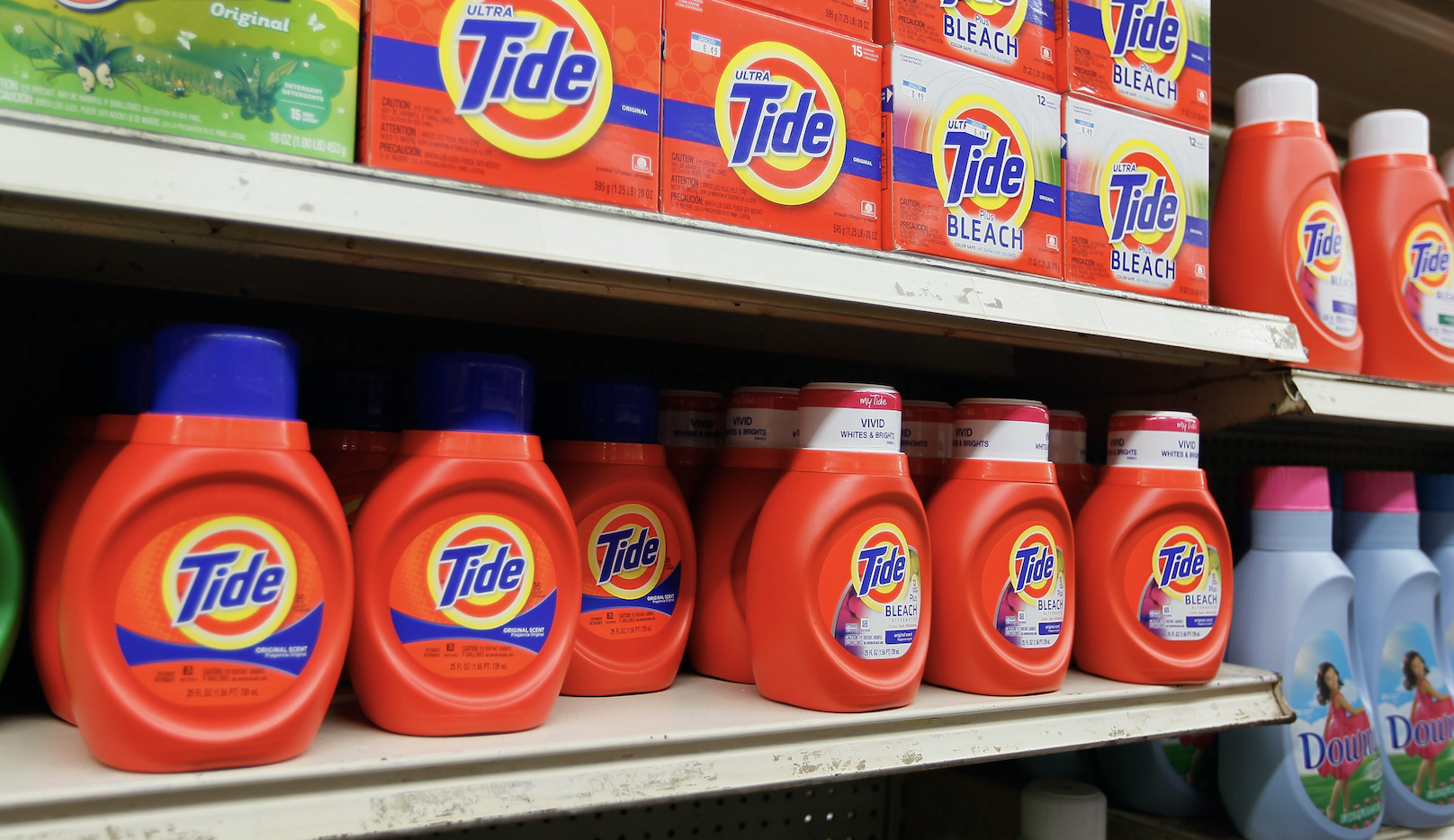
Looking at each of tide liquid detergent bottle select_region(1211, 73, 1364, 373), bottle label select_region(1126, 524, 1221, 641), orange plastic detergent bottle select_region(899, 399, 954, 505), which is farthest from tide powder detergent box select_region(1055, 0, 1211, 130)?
bottle label select_region(1126, 524, 1221, 641)

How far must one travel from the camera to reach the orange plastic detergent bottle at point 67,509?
0.71 m

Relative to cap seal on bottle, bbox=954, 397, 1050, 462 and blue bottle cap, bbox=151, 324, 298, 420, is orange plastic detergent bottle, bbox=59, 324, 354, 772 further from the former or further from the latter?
cap seal on bottle, bbox=954, 397, 1050, 462

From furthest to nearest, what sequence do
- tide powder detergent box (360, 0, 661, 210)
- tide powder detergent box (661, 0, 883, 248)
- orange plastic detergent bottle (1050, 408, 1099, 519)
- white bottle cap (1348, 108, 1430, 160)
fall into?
white bottle cap (1348, 108, 1430, 160)
orange plastic detergent bottle (1050, 408, 1099, 519)
tide powder detergent box (661, 0, 883, 248)
tide powder detergent box (360, 0, 661, 210)

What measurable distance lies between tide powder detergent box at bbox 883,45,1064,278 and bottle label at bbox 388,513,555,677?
1.56 ft

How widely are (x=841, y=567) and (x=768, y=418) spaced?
0.20m

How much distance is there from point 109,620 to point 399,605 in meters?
0.19

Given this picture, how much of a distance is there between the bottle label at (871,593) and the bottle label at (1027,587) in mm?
123

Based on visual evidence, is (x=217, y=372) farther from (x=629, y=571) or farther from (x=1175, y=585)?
(x=1175, y=585)

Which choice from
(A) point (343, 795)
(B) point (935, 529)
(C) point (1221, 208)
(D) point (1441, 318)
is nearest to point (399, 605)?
(A) point (343, 795)

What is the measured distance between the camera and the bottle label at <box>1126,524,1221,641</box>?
1057 millimetres

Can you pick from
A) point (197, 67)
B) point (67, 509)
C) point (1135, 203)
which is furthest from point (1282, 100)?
point (67, 509)

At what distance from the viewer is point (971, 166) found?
96 centimetres

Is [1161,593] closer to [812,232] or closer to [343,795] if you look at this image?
[812,232]

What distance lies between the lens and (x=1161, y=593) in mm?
1057
